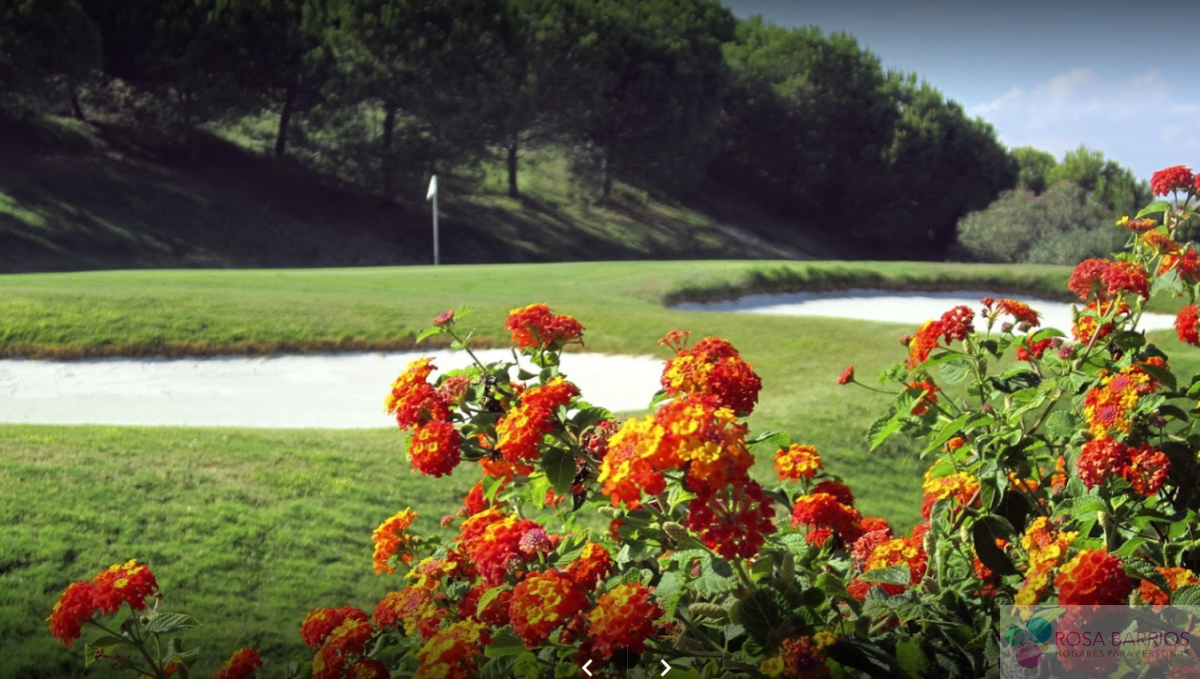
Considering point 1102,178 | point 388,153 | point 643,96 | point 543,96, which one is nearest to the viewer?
point 388,153

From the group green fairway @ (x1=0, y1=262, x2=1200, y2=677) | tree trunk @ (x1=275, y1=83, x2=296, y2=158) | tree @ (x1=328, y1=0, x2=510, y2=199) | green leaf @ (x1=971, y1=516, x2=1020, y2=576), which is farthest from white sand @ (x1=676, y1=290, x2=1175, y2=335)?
tree trunk @ (x1=275, y1=83, x2=296, y2=158)

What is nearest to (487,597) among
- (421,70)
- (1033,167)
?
(421,70)

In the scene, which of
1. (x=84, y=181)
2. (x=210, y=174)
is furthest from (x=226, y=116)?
(x=84, y=181)

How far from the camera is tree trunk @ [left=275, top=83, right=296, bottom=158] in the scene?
3234 centimetres

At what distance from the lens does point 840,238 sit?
4444 centimetres

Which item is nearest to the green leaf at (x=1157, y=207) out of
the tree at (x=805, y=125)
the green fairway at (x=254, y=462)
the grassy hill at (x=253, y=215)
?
the green fairway at (x=254, y=462)

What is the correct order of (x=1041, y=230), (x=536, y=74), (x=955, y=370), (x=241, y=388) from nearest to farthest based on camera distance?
(x=955, y=370) → (x=241, y=388) → (x=536, y=74) → (x=1041, y=230)

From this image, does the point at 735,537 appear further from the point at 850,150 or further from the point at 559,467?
the point at 850,150

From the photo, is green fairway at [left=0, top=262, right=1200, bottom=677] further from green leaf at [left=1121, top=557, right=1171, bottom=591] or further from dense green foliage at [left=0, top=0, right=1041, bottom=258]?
dense green foliage at [left=0, top=0, right=1041, bottom=258]

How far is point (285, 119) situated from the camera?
108 ft

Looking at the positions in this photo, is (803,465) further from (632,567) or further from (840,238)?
(840,238)

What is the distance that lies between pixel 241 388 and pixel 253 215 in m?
22.3

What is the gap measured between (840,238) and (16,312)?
37.5 meters

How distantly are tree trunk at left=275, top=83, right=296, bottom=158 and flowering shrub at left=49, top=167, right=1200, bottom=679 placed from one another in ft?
103
